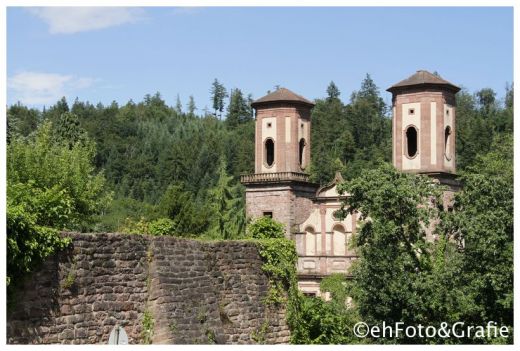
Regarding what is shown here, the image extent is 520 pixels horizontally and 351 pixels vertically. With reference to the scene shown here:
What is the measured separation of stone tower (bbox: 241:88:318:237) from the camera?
42.8 meters

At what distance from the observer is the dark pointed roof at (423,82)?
38.4 meters

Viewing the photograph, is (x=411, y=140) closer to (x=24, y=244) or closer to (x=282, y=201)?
(x=282, y=201)

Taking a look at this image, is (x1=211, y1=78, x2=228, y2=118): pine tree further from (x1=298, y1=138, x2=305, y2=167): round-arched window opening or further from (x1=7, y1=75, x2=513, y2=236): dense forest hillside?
(x1=298, y1=138, x2=305, y2=167): round-arched window opening

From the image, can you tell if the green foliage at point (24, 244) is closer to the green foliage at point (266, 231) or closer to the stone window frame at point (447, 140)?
the green foliage at point (266, 231)

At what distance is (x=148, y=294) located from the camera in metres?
12.7

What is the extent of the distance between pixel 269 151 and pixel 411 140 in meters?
7.21

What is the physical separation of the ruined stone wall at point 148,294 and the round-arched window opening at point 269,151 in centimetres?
2877

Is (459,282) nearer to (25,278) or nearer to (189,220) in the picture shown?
(25,278)

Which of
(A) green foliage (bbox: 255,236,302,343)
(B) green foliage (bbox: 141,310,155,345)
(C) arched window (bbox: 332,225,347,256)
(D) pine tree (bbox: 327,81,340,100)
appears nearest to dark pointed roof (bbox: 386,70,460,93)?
(C) arched window (bbox: 332,225,347,256)

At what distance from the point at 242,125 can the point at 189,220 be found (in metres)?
59.9

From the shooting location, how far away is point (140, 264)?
12578 millimetres

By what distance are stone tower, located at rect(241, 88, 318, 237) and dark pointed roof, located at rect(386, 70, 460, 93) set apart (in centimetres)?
602

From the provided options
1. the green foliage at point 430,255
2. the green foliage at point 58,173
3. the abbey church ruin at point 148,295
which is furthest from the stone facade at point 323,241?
the abbey church ruin at point 148,295

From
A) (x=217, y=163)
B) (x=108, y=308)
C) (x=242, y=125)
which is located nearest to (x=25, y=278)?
(x=108, y=308)
